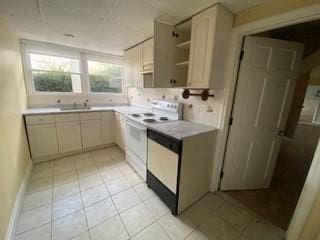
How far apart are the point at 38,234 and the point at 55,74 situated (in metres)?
3.08

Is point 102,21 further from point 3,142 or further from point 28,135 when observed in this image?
point 28,135

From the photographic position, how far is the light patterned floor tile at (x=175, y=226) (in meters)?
1.47

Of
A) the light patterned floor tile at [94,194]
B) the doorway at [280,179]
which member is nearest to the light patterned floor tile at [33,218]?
the light patterned floor tile at [94,194]

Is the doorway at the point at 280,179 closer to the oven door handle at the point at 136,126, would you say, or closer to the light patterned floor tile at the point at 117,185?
the oven door handle at the point at 136,126

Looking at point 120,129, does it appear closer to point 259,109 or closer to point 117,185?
point 117,185

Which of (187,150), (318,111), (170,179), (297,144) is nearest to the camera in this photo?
(187,150)

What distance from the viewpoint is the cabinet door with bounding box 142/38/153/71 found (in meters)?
2.51

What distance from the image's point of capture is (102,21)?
197 cm

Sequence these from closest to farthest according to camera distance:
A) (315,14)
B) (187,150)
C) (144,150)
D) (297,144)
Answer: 1. (315,14)
2. (187,150)
3. (144,150)
4. (297,144)

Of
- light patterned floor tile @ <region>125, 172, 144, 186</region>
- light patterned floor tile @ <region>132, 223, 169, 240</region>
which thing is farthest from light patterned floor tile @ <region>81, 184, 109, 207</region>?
light patterned floor tile @ <region>132, 223, 169, 240</region>

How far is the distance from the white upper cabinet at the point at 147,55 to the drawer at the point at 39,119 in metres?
2.01

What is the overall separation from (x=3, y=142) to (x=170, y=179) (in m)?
1.87

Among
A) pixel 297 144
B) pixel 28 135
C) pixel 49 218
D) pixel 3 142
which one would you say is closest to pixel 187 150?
pixel 49 218

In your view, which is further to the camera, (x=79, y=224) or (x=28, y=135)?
(x=28, y=135)
